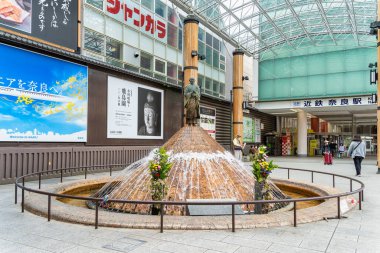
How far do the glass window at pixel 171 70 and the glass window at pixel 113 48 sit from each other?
464 centimetres

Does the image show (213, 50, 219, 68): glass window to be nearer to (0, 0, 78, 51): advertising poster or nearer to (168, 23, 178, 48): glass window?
(168, 23, 178, 48): glass window

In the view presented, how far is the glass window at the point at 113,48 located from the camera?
56.9 ft

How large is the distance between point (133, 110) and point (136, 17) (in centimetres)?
549

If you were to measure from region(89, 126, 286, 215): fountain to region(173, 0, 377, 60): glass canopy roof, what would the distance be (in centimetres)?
1538

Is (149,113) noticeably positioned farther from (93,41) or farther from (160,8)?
(160,8)

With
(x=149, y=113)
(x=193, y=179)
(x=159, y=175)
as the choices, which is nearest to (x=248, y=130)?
(x=149, y=113)

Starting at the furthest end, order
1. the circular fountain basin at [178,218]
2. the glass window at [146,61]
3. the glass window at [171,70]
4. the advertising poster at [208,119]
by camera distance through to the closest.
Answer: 1. the advertising poster at [208,119]
2. the glass window at [171,70]
3. the glass window at [146,61]
4. the circular fountain basin at [178,218]

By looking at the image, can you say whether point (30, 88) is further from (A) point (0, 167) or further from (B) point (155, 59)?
(B) point (155, 59)

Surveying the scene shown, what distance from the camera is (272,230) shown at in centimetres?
550

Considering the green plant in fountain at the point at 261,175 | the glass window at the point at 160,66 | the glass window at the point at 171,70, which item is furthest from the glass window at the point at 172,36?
A: the green plant in fountain at the point at 261,175

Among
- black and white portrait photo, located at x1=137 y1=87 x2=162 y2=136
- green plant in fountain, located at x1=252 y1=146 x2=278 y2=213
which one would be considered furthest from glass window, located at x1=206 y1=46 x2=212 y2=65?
green plant in fountain, located at x1=252 y1=146 x2=278 y2=213

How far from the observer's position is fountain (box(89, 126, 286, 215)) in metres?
7.57

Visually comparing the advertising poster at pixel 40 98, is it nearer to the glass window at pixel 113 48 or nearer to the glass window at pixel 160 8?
the glass window at pixel 113 48

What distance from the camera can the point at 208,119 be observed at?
25609 millimetres
